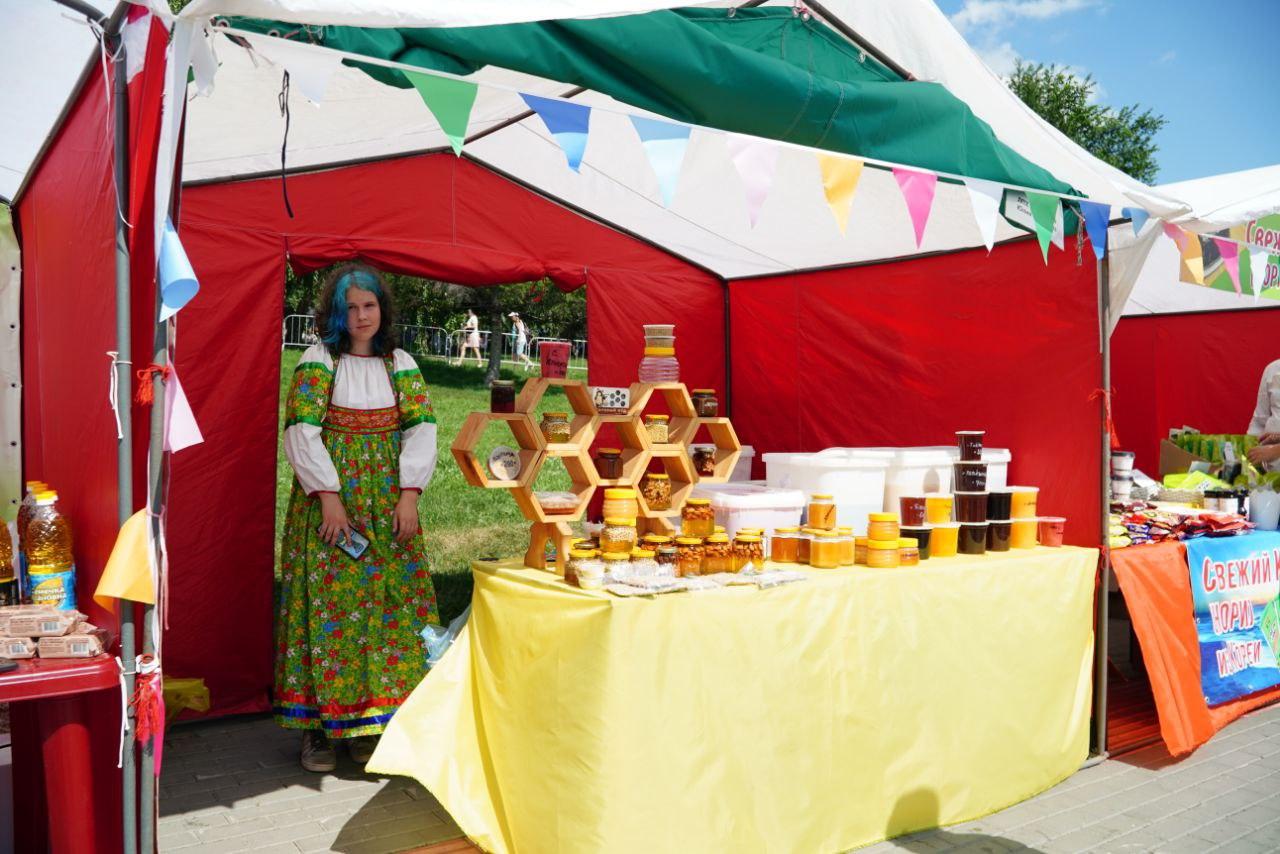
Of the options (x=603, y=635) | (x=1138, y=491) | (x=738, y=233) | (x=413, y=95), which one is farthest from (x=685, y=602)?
(x=1138, y=491)

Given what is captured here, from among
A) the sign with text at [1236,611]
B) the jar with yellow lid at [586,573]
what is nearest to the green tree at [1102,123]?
the sign with text at [1236,611]

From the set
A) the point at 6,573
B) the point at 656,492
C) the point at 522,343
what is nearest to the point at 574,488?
the point at 656,492

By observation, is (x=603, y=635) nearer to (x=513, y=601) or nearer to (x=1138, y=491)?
(x=513, y=601)

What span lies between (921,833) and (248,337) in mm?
3119

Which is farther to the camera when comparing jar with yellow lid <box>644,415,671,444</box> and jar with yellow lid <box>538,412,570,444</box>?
jar with yellow lid <box>644,415,671,444</box>

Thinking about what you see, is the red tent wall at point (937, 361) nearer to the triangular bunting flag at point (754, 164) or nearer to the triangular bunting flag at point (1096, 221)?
the triangular bunting flag at point (1096, 221)

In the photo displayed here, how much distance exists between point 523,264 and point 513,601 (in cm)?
233

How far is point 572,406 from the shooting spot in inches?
112

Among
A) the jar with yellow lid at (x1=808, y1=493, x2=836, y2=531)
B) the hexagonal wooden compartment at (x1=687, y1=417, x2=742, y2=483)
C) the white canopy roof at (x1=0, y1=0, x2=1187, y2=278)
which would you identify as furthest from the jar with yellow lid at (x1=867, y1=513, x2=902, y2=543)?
the white canopy roof at (x1=0, y1=0, x2=1187, y2=278)

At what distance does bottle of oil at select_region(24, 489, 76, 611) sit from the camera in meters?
2.16

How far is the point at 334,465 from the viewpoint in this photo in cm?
315

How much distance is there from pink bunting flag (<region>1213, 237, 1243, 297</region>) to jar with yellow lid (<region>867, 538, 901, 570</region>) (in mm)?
2434

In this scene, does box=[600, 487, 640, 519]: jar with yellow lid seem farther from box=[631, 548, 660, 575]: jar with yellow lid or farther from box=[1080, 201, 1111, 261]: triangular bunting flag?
box=[1080, 201, 1111, 261]: triangular bunting flag

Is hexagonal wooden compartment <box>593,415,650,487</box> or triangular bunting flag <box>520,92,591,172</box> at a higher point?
triangular bunting flag <box>520,92,591,172</box>
